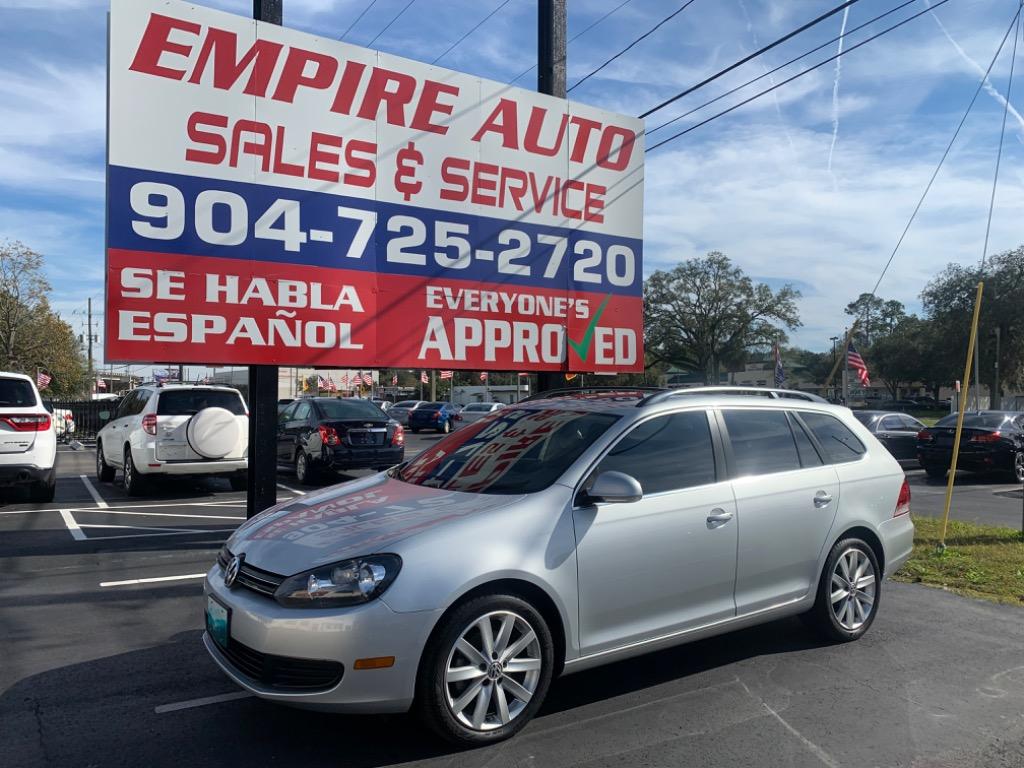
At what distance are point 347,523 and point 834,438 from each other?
3.37m

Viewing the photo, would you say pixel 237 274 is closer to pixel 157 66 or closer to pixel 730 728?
pixel 157 66

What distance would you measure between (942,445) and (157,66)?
15366 millimetres

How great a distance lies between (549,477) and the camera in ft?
14.0

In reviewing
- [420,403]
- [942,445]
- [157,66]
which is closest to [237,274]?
[157,66]

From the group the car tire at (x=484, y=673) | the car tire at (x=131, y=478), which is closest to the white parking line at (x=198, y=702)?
the car tire at (x=484, y=673)

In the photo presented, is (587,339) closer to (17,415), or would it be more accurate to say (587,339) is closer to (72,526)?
(72,526)

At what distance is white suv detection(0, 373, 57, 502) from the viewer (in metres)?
10.2

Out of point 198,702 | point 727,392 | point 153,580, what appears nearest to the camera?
point 198,702

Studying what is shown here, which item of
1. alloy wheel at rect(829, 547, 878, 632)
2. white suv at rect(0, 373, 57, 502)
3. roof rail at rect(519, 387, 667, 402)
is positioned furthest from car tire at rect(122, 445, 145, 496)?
alloy wheel at rect(829, 547, 878, 632)

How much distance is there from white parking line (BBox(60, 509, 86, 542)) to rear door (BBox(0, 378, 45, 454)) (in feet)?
3.13

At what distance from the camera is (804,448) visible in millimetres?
5332

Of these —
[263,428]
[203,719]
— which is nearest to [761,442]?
[203,719]

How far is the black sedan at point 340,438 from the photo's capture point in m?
14.1

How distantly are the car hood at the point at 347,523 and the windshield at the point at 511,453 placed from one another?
144 millimetres
